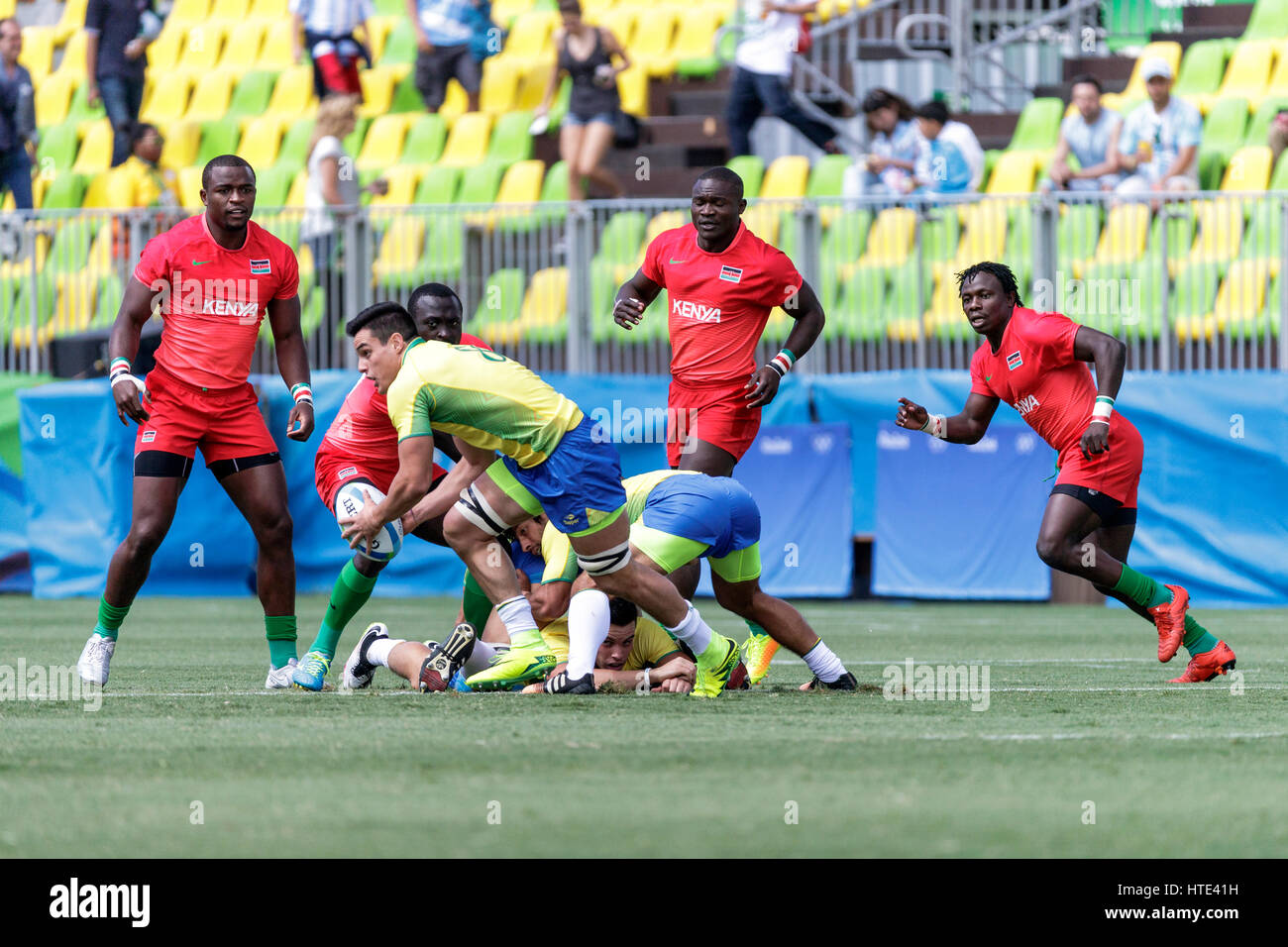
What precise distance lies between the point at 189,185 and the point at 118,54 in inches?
62.8

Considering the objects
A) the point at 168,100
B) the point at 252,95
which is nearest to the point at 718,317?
the point at 252,95

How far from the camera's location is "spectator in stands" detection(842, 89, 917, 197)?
17062 millimetres

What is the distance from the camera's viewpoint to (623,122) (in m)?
19.6

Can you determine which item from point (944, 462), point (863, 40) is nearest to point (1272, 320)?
point (944, 462)

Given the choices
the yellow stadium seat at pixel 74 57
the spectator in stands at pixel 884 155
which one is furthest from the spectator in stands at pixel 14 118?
the spectator in stands at pixel 884 155

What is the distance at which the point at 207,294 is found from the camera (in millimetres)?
8875

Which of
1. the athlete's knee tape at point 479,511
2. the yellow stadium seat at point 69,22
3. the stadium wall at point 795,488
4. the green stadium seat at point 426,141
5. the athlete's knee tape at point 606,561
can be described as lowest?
the stadium wall at point 795,488

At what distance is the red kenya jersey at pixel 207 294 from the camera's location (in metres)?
8.81

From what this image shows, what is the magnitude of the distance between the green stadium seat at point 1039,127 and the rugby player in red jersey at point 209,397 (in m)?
10.8

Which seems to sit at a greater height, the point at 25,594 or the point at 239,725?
the point at 239,725

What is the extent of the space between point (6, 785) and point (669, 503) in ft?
10.6

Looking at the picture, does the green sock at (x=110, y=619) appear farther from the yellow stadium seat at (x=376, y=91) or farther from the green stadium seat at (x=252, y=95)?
the green stadium seat at (x=252, y=95)

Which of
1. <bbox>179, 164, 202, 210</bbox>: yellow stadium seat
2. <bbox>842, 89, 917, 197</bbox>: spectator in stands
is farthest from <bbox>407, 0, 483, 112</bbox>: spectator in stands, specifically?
<bbox>842, 89, 917, 197</bbox>: spectator in stands
